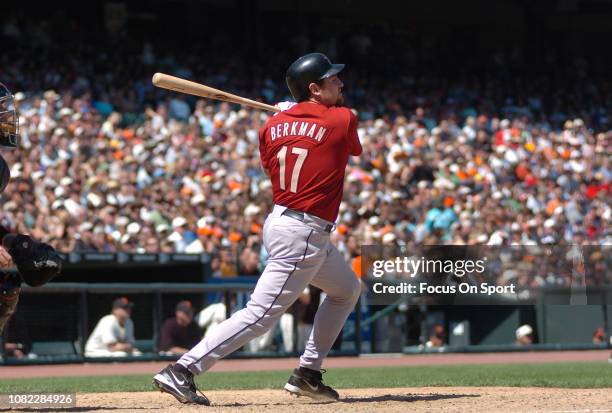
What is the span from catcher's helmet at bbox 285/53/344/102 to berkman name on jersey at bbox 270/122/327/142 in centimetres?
27

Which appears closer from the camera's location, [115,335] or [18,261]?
[18,261]

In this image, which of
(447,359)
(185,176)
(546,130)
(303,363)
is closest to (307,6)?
(546,130)

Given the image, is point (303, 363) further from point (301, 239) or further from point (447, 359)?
point (447, 359)

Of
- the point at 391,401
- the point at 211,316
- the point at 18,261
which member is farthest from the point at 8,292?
the point at 211,316

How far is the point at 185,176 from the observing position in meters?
16.8

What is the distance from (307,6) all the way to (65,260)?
1784 centimetres

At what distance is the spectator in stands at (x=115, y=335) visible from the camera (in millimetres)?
12453

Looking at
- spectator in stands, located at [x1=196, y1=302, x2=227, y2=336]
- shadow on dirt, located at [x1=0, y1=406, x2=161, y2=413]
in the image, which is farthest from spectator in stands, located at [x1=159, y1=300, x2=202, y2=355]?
shadow on dirt, located at [x1=0, y1=406, x2=161, y2=413]

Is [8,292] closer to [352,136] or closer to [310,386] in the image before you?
[310,386]

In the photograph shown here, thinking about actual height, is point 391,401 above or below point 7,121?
below

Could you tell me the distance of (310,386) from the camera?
6.96 m

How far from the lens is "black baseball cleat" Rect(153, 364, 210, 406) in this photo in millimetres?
6434

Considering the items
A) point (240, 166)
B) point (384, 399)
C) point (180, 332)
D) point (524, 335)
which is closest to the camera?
point (384, 399)

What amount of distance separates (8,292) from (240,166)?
11411mm
